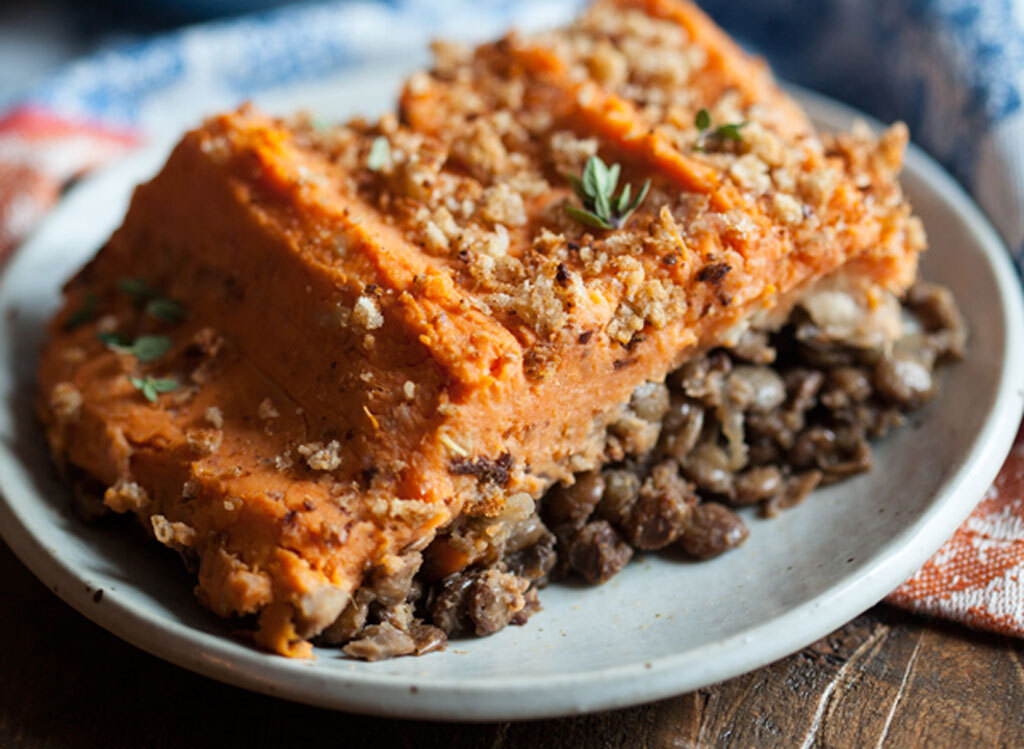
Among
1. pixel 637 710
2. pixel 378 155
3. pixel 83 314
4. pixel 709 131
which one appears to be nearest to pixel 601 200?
pixel 709 131

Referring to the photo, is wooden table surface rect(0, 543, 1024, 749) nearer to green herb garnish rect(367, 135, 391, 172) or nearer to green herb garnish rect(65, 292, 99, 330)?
green herb garnish rect(65, 292, 99, 330)

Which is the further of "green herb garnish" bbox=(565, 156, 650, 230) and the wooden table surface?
"green herb garnish" bbox=(565, 156, 650, 230)

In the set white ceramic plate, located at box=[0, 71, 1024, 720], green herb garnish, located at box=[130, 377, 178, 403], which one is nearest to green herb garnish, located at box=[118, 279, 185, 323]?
green herb garnish, located at box=[130, 377, 178, 403]

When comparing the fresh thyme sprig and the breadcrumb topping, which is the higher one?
the fresh thyme sprig

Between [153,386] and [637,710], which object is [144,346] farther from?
[637,710]

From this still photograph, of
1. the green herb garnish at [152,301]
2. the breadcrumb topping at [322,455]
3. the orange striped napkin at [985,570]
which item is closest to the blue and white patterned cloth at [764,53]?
the orange striped napkin at [985,570]

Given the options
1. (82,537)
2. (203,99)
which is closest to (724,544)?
(82,537)
